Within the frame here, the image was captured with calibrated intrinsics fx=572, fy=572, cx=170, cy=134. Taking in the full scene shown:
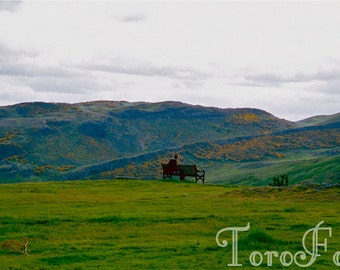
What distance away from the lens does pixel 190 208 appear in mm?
32469

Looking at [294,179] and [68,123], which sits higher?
[68,123]

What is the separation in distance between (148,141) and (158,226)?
430 feet

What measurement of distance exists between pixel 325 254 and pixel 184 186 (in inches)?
1295

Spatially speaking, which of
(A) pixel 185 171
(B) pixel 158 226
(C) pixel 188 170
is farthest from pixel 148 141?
(B) pixel 158 226

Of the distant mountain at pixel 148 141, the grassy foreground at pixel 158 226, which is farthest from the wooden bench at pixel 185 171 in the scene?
the grassy foreground at pixel 158 226

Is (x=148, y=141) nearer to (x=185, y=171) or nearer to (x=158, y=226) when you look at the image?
(x=185, y=171)

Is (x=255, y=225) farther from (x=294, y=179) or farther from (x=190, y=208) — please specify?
(x=294, y=179)

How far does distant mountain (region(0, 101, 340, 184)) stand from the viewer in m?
110

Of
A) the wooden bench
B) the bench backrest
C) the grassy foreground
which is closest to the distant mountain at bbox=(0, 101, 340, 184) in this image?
the wooden bench

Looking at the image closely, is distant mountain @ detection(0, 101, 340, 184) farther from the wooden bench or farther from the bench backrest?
the bench backrest

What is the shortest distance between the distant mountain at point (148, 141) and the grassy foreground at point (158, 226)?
34875 millimetres

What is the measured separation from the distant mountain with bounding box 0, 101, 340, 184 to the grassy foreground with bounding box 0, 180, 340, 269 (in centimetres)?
3487

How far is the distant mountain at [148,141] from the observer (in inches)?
4331

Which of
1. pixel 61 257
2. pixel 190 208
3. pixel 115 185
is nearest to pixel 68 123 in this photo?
pixel 115 185
